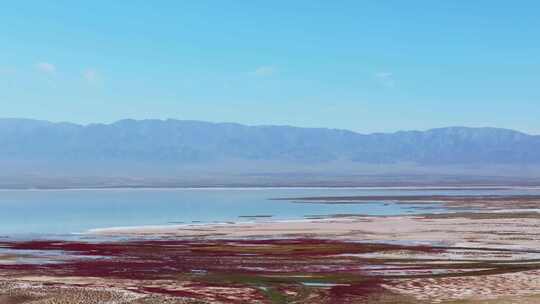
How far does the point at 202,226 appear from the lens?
67.5 metres

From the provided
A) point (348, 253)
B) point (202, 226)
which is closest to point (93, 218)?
point (202, 226)

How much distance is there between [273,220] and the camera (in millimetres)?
74938

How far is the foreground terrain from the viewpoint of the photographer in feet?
95.9

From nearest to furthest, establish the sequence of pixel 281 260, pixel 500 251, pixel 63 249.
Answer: pixel 281 260 < pixel 500 251 < pixel 63 249

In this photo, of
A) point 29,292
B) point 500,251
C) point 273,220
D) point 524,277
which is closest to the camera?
point 29,292

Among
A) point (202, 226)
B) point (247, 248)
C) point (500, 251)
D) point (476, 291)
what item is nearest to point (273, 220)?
point (202, 226)

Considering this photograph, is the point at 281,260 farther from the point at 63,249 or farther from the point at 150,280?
the point at 63,249

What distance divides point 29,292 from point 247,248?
809 inches

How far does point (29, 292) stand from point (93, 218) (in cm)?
5144

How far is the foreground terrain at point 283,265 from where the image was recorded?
95.9 ft

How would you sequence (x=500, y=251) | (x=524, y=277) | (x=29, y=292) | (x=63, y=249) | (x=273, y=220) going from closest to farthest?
(x=29, y=292) → (x=524, y=277) → (x=500, y=251) → (x=63, y=249) → (x=273, y=220)

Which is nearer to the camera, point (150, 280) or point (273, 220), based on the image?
point (150, 280)

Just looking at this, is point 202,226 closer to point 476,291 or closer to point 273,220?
point 273,220

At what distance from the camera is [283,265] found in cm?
3875
